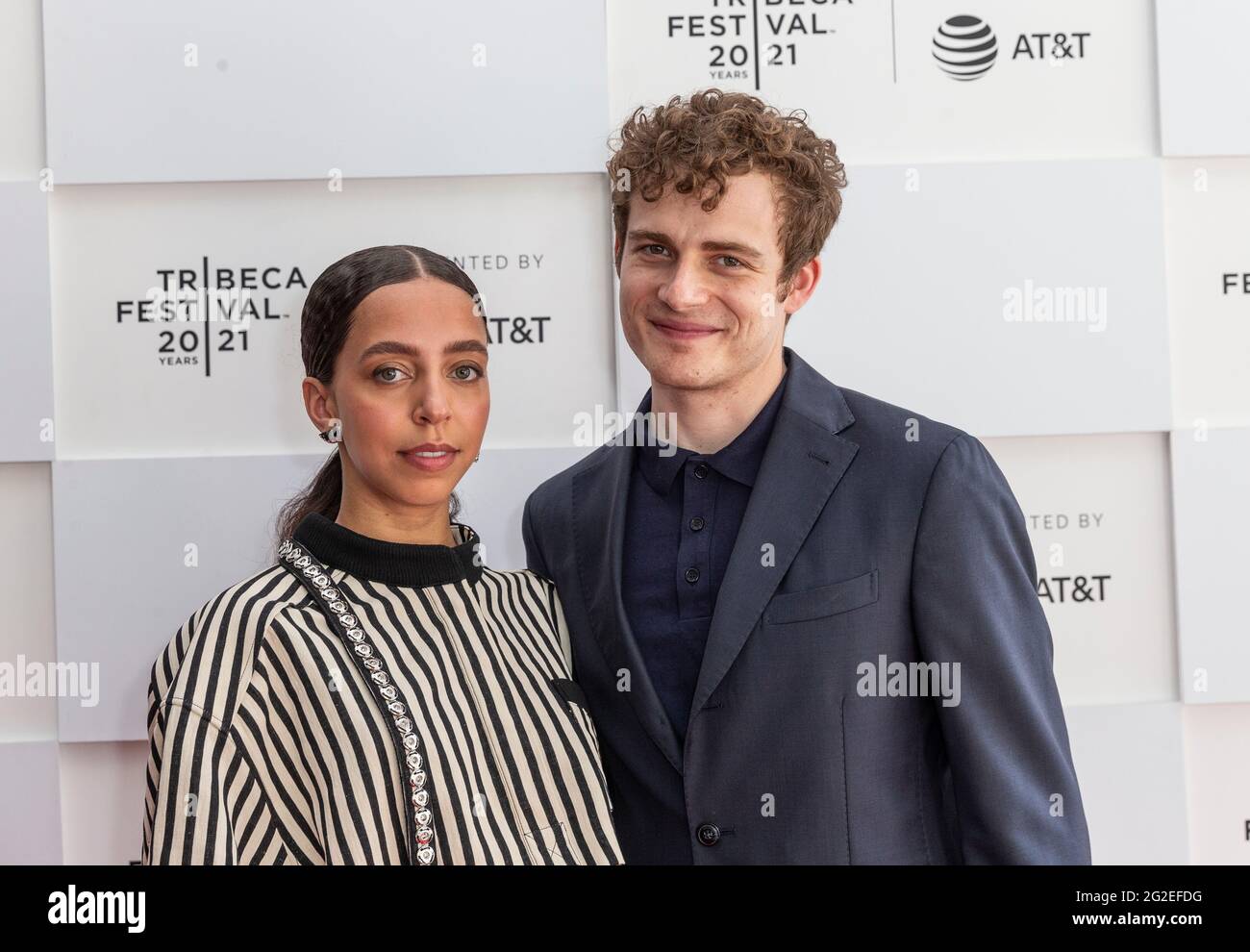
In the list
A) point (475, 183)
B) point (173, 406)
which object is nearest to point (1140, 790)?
point (475, 183)

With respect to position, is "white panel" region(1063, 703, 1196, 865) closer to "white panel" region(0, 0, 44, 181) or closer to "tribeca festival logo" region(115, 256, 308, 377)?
"tribeca festival logo" region(115, 256, 308, 377)

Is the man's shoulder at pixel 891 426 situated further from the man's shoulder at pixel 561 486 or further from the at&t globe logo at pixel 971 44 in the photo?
the at&t globe logo at pixel 971 44

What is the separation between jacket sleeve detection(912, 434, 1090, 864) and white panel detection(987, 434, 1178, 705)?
2.12 feet

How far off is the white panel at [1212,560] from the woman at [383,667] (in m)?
1.26

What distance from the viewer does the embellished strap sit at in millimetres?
1420

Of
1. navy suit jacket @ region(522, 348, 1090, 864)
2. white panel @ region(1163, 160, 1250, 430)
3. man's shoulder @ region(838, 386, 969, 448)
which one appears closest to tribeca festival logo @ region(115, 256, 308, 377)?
navy suit jacket @ region(522, 348, 1090, 864)

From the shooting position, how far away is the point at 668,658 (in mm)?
1666

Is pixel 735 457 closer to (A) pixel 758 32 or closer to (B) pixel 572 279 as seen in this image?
(B) pixel 572 279

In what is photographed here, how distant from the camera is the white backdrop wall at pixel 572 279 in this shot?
2.15m

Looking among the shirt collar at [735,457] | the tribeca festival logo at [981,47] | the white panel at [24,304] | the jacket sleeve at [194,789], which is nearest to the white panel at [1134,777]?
the shirt collar at [735,457]

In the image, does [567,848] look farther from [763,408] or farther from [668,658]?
[763,408]

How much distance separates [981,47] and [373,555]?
1520 mm

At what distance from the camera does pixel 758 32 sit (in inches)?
86.4
